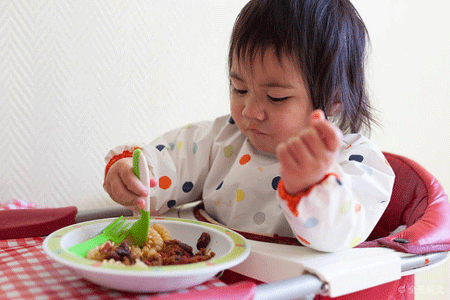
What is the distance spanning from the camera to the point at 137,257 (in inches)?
24.9

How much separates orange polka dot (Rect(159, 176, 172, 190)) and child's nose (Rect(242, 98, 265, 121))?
24cm

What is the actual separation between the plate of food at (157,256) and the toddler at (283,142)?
80 millimetres

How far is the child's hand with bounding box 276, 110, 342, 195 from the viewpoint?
Answer: 0.57 meters

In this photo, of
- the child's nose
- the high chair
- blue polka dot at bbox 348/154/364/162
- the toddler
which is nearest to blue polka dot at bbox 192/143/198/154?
the toddler

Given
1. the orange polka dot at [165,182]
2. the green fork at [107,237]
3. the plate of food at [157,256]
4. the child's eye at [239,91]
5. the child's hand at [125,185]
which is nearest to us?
the plate of food at [157,256]

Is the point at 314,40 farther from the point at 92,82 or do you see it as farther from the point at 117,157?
the point at 92,82

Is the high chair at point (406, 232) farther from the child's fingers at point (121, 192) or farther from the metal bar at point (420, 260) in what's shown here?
the child's fingers at point (121, 192)

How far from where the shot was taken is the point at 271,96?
0.82 m

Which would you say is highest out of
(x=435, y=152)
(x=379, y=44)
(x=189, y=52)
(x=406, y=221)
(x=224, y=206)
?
(x=189, y=52)

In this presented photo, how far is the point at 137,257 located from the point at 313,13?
19.6 inches

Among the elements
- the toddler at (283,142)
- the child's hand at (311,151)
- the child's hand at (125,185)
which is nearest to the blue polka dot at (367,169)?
the toddler at (283,142)

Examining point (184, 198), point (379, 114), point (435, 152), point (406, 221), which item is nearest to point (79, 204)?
point (184, 198)

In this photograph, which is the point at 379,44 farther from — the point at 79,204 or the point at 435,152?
the point at 79,204

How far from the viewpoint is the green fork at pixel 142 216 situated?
0.72 m
